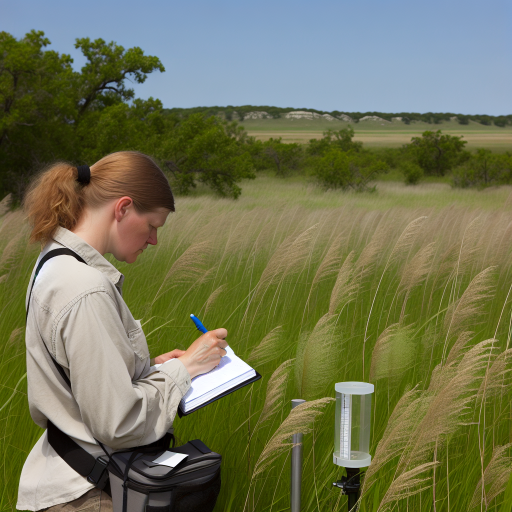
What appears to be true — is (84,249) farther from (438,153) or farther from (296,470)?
(438,153)

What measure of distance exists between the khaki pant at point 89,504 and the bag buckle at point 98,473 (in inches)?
1.8

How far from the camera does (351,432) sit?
6.26 feet

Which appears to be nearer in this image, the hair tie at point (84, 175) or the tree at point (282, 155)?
the hair tie at point (84, 175)

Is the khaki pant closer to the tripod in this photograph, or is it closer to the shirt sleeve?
the shirt sleeve

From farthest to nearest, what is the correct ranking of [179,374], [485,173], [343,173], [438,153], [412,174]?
[438,153], [412,174], [485,173], [343,173], [179,374]

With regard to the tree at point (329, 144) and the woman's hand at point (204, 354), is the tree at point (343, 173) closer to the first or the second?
the tree at point (329, 144)

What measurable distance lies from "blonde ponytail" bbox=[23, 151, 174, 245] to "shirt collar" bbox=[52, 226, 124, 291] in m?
0.04

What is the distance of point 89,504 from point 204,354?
0.55 metres

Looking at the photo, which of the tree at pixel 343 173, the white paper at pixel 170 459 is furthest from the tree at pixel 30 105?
the white paper at pixel 170 459

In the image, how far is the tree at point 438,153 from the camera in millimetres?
41500

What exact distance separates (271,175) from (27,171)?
24762mm

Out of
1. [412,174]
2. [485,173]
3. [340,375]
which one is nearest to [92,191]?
[340,375]

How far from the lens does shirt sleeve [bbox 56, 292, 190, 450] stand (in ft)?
4.67

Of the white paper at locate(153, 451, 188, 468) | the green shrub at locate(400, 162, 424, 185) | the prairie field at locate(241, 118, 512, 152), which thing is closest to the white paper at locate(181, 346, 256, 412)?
the white paper at locate(153, 451, 188, 468)
